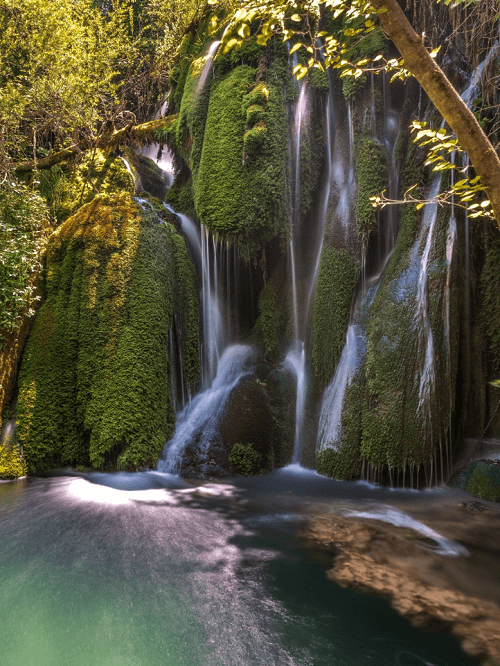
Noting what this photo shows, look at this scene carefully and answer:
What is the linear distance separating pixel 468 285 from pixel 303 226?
11.0 feet

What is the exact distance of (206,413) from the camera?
698cm

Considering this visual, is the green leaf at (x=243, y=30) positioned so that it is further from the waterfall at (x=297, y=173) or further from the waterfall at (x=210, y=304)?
the waterfall at (x=210, y=304)

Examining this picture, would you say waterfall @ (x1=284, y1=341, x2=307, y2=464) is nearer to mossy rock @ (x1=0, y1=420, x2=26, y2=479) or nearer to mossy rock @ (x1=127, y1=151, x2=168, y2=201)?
mossy rock @ (x1=0, y1=420, x2=26, y2=479)

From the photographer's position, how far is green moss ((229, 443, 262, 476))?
624cm

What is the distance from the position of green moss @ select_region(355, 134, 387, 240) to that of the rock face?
4.72 m

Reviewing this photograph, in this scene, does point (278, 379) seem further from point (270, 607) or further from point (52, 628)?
point (52, 628)

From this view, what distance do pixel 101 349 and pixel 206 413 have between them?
204 centimetres

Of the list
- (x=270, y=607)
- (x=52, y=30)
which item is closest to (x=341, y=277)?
(x=270, y=607)

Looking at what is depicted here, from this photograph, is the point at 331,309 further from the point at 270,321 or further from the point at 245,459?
the point at 245,459

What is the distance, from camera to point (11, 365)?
20.6ft

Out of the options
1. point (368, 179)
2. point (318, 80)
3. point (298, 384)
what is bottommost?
point (298, 384)

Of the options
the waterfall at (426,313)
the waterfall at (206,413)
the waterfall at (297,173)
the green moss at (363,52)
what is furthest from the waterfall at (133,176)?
the waterfall at (426,313)

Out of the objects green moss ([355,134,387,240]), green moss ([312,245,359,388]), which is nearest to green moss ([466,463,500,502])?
green moss ([312,245,359,388])

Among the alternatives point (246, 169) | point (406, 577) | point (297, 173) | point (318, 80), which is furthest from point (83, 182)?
point (406, 577)
